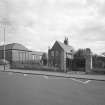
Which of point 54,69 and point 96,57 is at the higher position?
point 96,57

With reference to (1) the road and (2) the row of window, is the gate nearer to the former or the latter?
(1) the road

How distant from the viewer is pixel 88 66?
17688 millimetres

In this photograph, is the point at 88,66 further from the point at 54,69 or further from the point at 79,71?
the point at 54,69

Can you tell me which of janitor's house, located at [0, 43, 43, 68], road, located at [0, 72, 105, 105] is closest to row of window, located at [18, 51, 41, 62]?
janitor's house, located at [0, 43, 43, 68]

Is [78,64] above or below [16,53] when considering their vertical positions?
below

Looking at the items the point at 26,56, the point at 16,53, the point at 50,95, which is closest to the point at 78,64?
the point at 50,95

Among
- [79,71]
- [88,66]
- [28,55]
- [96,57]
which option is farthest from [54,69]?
[28,55]

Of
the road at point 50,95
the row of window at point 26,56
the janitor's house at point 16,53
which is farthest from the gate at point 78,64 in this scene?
the row of window at point 26,56

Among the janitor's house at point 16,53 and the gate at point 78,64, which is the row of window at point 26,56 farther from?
the gate at point 78,64

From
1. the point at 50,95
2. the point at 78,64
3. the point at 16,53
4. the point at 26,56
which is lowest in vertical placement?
the point at 50,95

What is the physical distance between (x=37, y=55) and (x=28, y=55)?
7355mm

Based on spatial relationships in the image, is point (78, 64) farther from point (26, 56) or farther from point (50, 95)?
point (26, 56)

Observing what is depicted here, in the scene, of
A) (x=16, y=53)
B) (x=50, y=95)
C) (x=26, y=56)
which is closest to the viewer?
(x=50, y=95)

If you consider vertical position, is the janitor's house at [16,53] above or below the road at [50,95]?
above
